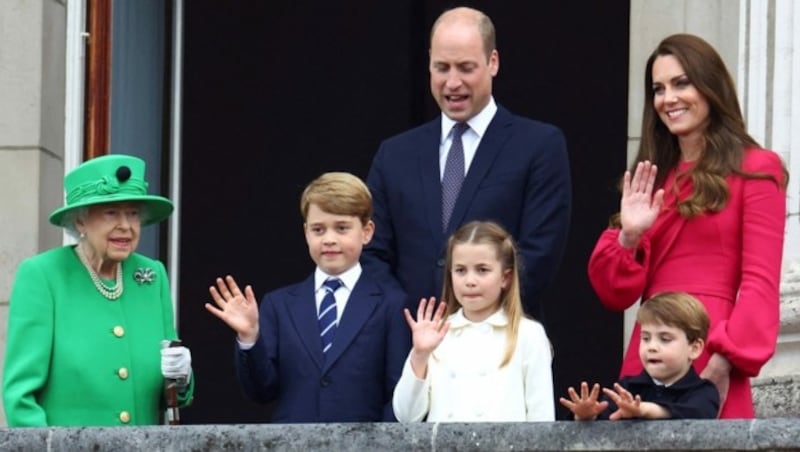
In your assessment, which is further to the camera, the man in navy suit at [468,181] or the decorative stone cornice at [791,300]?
the decorative stone cornice at [791,300]

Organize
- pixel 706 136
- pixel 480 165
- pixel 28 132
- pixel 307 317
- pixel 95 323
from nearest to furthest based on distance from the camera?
1. pixel 706 136
2. pixel 95 323
3. pixel 307 317
4. pixel 480 165
5. pixel 28 132

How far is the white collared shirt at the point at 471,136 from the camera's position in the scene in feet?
29.6

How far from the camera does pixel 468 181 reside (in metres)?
8.93

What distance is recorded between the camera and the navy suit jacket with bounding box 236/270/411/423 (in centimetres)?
863

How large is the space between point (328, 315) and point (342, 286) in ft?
0.35

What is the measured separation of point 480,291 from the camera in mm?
8320

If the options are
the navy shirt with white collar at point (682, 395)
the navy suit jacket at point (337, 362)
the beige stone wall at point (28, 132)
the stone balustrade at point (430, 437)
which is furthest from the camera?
the beige stone wall at point (28, 132)

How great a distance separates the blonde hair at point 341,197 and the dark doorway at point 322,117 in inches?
212

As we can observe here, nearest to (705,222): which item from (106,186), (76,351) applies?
(106,186)

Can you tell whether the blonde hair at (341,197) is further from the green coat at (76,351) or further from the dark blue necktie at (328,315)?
the green coat at (76,351)

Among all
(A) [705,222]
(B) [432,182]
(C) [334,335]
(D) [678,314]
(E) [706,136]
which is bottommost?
(C) [334,335]

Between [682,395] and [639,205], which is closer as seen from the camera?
Result: [682,395]

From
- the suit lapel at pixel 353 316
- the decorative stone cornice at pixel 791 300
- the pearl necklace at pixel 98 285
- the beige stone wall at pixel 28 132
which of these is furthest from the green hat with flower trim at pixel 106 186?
the decorative stone cornice at pixel 791 300

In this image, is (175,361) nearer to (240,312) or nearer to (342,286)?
→ (240,312)
